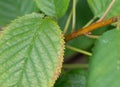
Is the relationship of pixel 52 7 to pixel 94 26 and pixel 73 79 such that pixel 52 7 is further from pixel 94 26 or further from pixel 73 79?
pixel 73 79

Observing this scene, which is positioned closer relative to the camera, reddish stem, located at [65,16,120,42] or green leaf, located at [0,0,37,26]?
reddish stem, located at [65,16,120,42]

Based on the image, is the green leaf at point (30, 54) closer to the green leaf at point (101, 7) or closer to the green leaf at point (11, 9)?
the green leaf at point (101, 7)

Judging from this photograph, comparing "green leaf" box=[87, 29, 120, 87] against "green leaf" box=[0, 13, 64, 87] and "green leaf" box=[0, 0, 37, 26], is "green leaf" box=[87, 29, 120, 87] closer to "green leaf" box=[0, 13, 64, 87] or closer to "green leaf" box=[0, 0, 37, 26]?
"green leaf" box=[0, 13, 64, 87]

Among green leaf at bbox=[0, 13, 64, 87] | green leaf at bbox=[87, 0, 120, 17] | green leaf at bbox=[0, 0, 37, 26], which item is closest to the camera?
green leaf at bbox=[0, 13, 64, 87]

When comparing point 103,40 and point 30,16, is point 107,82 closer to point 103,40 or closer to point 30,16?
point 103,40

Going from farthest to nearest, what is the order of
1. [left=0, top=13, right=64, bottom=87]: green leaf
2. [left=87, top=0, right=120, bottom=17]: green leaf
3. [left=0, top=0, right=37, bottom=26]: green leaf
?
[left=0, top=0, right=37, bottom=26]: green leaf → [left=87, top=0, right=120, bottom=17]: green leaf → [left=0, top=13, right=64, bottom=87]: green leaf

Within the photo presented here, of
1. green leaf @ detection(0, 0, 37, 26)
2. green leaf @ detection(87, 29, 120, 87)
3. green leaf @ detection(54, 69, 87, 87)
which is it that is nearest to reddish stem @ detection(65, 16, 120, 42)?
A: green leaf @ detection(87, 29, 120, 87)
